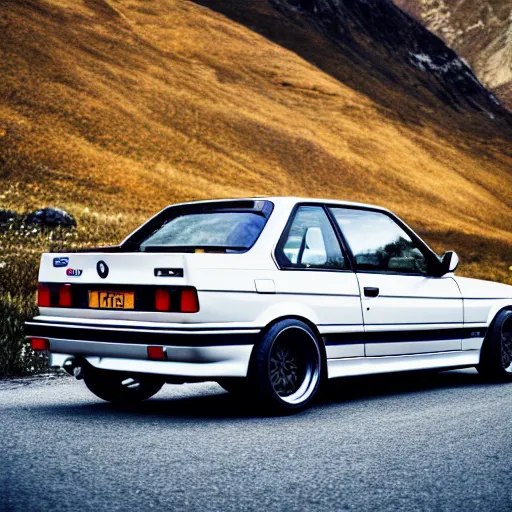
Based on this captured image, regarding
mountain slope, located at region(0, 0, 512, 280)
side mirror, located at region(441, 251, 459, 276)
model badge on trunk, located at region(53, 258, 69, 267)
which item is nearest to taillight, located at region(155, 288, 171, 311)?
model badge on trunk, located at region(53, 258, 69, 267)

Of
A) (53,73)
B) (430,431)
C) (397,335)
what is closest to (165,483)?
(430,431)

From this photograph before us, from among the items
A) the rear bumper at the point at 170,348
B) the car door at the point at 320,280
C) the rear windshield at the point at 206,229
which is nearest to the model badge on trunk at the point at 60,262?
the rear bumper at the point at 170,348

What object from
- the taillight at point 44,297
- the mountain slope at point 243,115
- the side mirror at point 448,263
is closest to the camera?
the taillight at point 44,297

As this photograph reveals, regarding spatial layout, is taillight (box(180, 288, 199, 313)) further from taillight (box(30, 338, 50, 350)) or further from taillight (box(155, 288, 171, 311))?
taillight (box(30, 338, 50, 350))

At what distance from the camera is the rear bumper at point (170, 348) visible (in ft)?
20.1

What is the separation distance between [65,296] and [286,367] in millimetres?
Result: 1729

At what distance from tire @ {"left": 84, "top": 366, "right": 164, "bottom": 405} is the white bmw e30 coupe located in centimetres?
1

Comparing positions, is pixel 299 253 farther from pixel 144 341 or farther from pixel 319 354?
pixel 144 341

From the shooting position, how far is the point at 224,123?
68500 mm

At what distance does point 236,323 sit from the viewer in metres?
6.30

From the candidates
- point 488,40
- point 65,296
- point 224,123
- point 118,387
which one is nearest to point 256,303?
point 65,296

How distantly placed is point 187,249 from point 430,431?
2267 mm

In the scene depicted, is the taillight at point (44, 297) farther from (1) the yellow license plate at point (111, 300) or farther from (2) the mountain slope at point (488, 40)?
(2) the mountain slope at point (488, 40)

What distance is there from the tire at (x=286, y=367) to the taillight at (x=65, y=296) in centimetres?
148
